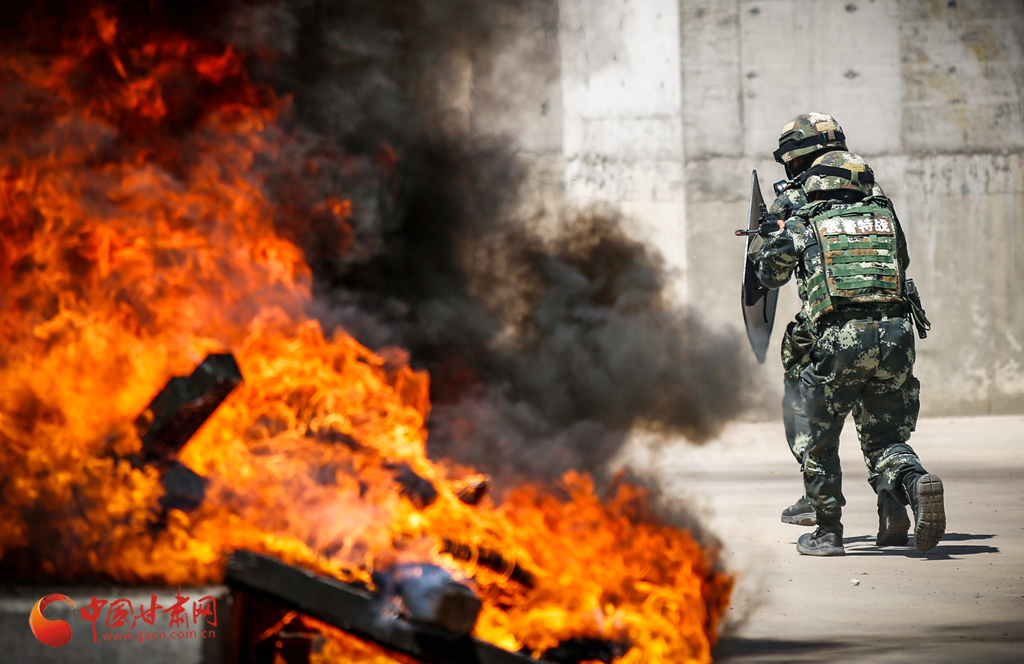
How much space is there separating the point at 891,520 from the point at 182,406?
3.91 metres

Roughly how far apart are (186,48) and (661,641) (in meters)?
3.27

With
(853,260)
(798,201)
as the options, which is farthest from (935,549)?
(798,201)

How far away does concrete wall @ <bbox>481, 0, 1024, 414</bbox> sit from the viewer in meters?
12.6

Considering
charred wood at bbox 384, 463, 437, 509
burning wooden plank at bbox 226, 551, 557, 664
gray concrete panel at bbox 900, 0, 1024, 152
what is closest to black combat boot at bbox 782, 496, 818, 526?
charred wood at bbox 384, 463, 437, 509

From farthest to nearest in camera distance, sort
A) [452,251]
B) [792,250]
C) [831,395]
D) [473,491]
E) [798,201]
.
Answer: [798,201]
[792,250]
[831,395]
[452,251]
[473,491]

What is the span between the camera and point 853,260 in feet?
18.0

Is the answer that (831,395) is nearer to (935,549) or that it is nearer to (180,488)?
(935,549)

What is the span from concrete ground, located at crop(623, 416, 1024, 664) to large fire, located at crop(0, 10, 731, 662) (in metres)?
0.39

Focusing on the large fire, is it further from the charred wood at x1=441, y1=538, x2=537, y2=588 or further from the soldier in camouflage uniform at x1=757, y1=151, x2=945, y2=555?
the soldier in camouflage uniform at x1=757, y1=151, x2=945, y2=555

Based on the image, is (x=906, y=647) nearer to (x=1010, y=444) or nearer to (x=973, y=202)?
(x=1010, y=444)

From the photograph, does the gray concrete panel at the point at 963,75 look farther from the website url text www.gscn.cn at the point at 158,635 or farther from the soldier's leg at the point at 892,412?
the website url text www.gscn.cn at the point at 158,635

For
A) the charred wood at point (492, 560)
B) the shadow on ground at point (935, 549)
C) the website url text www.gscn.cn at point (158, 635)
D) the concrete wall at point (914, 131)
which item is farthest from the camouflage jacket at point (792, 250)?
the concrete wall at point (914, 131)

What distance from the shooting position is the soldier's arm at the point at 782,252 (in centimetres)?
567

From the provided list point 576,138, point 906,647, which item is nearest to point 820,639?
point 906,647
